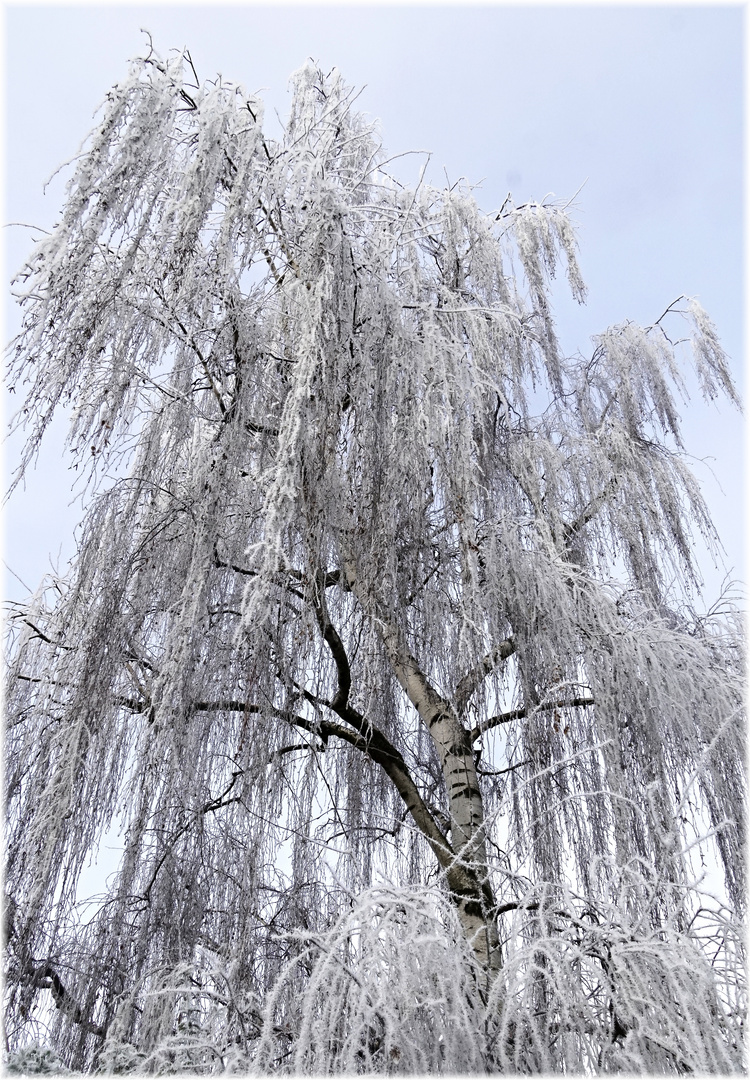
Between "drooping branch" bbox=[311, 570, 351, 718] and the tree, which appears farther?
"drooping branch" bbox=[311, 570, 351, 718]

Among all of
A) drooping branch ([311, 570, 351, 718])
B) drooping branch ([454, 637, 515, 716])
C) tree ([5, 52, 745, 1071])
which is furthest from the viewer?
drooping branch ([454, 637, 515, 716])

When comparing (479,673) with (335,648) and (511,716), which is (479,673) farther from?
(335,648)

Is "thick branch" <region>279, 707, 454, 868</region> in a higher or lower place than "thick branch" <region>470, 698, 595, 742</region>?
lower

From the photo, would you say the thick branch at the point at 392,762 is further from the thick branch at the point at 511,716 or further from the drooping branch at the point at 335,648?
the thick branch at the point at 511,716

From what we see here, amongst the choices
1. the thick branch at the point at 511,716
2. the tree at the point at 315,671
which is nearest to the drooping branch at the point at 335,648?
the tree at the point at 315,671

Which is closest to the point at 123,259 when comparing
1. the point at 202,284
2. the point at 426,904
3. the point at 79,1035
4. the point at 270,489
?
the point at 202,284

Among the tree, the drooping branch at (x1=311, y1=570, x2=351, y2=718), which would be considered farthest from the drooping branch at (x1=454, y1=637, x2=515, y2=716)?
the drooping branch at (x1=311, y1=570, x2=351, y2=718)

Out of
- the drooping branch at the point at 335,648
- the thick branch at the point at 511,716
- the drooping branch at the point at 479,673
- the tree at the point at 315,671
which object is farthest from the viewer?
the thick branch at the point at 511,716

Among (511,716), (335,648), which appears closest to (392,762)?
(511,716)

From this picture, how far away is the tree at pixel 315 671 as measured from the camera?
202cm

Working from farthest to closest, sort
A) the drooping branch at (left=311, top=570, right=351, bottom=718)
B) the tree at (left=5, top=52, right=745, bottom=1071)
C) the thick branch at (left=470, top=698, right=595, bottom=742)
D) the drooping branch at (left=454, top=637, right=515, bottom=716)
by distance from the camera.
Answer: the thick branch at (left=470, top=698, right=595, bottom=742) → the drooping branch at (left=454, top=637, right=515, bottom=716) → the drooping branch at (left=311, top=570, right=351, bottom=718) → the tree at (left=5, top=52, right=745, bottom=1071)

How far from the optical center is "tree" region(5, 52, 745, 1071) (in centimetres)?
202

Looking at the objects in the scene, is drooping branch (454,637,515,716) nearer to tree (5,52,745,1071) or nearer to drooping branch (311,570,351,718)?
tree (5,52,745,1071)

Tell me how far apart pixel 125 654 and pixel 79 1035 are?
1.40 m
